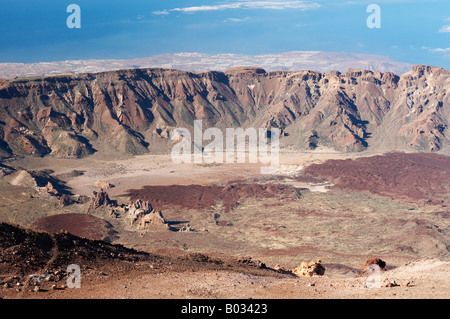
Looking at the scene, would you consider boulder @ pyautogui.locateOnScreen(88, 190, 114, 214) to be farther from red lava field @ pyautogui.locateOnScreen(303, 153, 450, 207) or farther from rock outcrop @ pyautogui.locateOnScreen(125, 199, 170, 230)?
red lava field @ pyautogui.locateOnScreen(303, 153, 450, 207)

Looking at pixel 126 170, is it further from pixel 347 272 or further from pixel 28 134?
pixel 347 272

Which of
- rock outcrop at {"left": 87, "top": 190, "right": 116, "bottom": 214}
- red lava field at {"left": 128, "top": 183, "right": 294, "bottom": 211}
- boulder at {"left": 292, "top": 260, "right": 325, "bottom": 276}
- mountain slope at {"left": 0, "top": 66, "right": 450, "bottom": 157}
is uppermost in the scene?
mountain slope at {"left": 0, "top": 66, "right": 450, "bottom": 157}

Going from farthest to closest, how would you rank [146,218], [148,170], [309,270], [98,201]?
[148,170]
[98,201]
[146,218]
[309,270]

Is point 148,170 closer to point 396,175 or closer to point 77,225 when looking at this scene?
point 77,225

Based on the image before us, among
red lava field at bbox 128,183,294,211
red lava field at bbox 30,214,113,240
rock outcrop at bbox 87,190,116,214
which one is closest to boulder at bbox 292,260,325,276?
red lava field at bbox 30,214,113,240

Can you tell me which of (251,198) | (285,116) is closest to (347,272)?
(251,198)

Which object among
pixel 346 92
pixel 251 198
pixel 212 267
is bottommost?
pixel 251 198

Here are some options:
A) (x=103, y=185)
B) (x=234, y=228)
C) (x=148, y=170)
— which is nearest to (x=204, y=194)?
(x=234, y=228)

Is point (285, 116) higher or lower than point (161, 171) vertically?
higher
